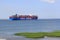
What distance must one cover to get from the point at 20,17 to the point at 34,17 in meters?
5.53

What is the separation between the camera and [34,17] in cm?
9031

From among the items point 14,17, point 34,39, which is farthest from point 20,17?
point 34,39

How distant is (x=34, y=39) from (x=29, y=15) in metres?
66.3

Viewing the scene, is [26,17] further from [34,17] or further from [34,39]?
[34,39]

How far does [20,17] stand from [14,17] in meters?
2.34

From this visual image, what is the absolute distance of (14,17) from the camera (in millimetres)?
87625

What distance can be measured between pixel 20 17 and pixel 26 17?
3.05 m

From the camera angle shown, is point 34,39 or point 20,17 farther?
point 20,17

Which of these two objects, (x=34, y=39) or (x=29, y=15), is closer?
(x=34, y=39)

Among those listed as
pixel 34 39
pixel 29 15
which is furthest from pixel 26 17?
pixel 34 39

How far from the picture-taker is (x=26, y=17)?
90625 mm

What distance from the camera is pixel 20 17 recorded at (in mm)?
88500

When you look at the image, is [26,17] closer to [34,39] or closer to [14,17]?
[14,17]

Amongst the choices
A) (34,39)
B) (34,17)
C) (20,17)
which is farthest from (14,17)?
(34,39)
